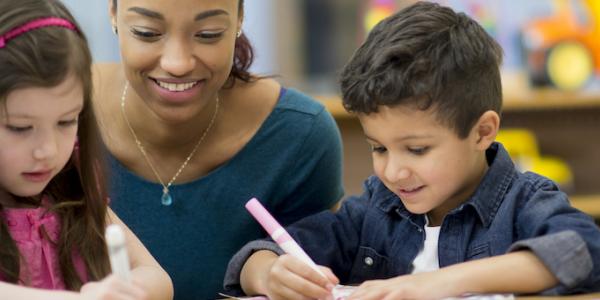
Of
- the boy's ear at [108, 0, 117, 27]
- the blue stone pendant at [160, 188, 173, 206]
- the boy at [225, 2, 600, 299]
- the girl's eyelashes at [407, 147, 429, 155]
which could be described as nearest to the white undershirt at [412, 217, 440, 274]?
the boy at [225, 2, 600, 299]

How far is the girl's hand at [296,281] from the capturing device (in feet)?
3.76

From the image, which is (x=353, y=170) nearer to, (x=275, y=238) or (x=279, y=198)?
(x=279, y=198)

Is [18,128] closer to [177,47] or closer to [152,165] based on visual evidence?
[177,47]

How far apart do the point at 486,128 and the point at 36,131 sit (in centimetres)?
55

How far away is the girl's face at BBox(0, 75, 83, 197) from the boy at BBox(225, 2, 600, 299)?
0.29 metres

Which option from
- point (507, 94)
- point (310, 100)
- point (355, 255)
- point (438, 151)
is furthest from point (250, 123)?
point (507, 94)

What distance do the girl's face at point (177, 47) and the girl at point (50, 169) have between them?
0.18 meters

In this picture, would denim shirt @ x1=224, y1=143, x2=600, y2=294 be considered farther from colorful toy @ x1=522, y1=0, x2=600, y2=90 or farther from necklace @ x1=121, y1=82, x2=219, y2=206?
colorful toy @ x1=522, y1=0, x2=600, y2=90

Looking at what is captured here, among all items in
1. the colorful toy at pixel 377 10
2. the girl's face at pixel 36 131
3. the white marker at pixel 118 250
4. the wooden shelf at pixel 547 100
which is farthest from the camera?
the colorful toy at pixel 377 10

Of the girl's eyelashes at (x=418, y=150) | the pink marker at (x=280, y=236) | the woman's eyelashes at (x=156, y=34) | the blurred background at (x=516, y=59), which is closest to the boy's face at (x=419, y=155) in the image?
the girl's eyelashes at (x=418, y=150)

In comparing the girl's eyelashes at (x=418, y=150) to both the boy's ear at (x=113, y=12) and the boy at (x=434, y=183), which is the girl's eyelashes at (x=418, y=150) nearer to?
the boy at (x=434, y=183)

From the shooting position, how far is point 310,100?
1.67 metres

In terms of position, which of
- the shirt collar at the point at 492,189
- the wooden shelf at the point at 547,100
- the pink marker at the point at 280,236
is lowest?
the wooden shelf at the point at 547,100

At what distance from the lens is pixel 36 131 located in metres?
1.09
